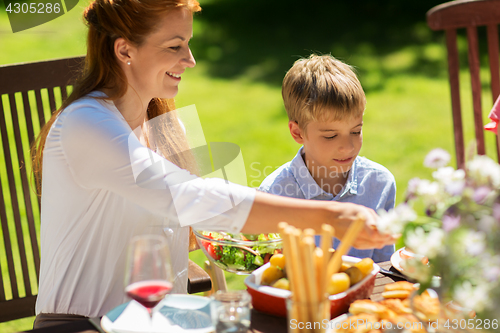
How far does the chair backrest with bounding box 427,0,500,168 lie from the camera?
2514 mm

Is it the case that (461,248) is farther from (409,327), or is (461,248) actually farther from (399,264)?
(399,264)

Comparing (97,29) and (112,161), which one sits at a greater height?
(97,29)

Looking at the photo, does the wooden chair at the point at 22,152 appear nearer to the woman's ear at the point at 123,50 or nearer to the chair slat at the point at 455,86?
the woman's ear at the point at 123,50

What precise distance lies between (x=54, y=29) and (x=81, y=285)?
7.48 meters

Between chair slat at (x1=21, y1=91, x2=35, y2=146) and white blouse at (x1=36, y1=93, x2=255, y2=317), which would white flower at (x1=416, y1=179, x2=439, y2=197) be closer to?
white blouse at (x1=36, y1=93, x2=255, y2=317)

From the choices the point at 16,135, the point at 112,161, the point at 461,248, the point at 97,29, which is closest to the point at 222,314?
the point at 461,248

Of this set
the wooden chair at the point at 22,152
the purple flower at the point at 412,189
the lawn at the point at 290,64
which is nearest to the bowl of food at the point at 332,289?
the purple flower at the point at 412,189

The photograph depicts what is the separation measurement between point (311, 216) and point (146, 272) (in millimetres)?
438

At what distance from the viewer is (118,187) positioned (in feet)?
4.79

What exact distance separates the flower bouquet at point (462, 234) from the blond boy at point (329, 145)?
42.0 inches

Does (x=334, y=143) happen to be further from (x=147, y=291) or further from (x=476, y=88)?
(x=147, y=291)

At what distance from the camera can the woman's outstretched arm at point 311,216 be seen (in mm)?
Result: 1224

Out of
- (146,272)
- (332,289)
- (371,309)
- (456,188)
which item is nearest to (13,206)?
(146,272)

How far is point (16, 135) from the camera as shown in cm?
211
